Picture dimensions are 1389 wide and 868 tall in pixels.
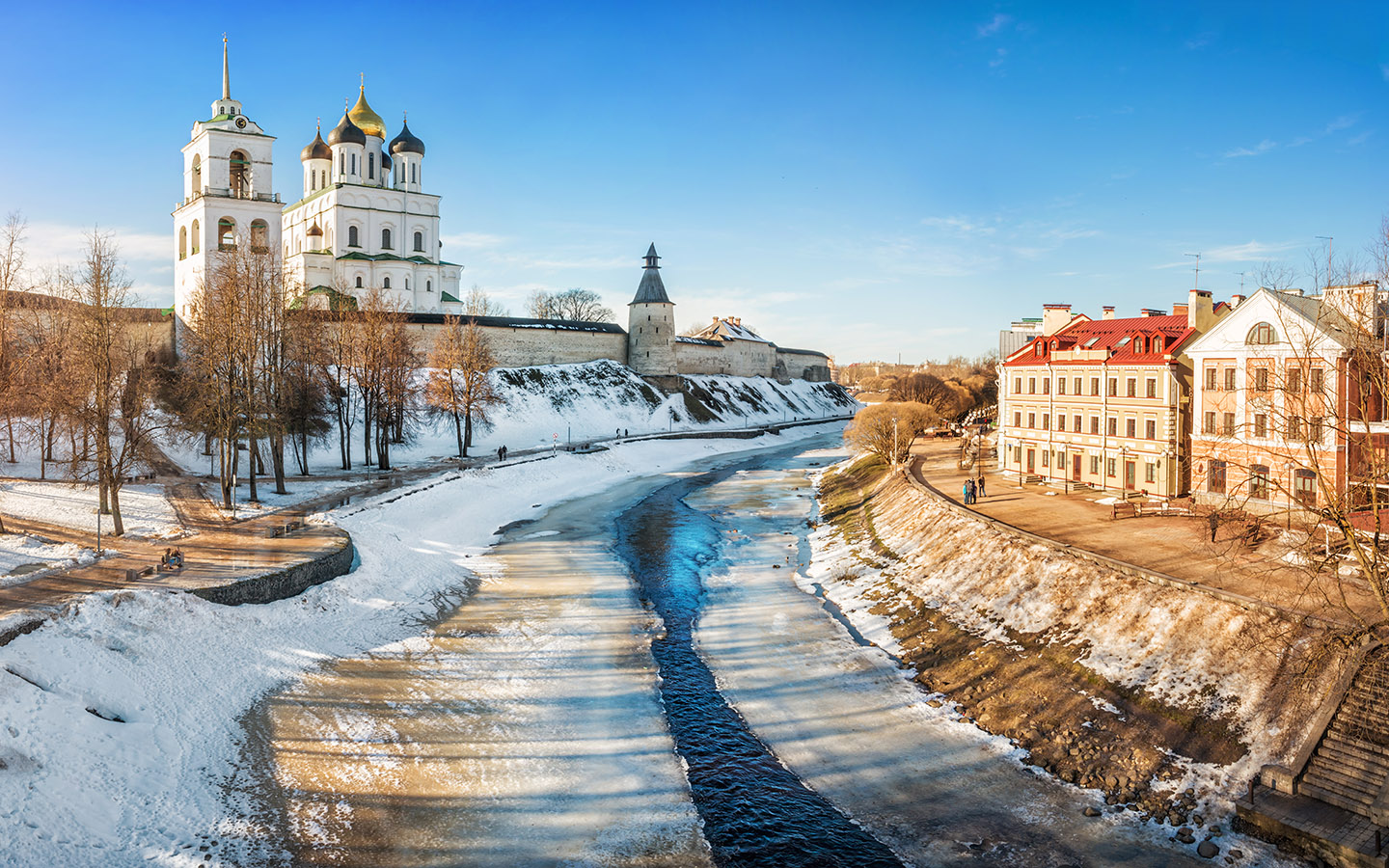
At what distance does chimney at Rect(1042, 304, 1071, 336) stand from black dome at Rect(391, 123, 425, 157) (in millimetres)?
52195

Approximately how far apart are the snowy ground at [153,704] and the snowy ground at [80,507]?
644 centimetres

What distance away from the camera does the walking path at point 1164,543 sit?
50.0 ft

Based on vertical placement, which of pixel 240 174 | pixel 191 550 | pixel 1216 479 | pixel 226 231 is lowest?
pixel 191 550

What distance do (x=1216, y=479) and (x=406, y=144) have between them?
6267cm

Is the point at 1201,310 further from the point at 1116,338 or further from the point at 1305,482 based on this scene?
the point at 1305,482

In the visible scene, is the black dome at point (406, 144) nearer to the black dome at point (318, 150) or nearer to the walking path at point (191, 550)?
the black dome at point (318, 150)

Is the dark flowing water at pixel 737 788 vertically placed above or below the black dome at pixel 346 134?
below

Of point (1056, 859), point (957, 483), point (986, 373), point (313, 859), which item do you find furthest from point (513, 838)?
point (986, 373)

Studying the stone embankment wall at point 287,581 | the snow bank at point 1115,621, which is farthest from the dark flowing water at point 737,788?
the stone embankment wall at point 287,581

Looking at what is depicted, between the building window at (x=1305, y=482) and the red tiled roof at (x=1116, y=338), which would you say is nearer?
the building window at (x=1305, y=482)

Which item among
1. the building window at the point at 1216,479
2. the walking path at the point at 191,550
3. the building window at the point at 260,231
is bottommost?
the walking path at the point at 191,550

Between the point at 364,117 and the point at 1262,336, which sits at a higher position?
the point at 364,117

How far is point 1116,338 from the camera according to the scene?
3008 cm

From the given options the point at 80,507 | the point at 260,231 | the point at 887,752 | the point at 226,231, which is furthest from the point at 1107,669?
Answer: the point at 226,231
